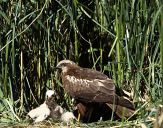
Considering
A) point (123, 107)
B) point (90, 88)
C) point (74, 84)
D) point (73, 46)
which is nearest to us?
point (123, 107)

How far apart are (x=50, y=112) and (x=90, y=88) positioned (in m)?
0.46

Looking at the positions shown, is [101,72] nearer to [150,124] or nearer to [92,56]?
[92,56]

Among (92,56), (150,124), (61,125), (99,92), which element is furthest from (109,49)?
(150,124)

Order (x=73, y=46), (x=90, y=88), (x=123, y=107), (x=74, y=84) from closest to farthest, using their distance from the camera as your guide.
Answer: (x=123, y=107) < (x=90, y=88) < (x=74, y=84) < (x=73, y=46)

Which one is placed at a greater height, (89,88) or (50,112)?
(89,88)

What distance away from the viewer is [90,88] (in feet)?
18.7

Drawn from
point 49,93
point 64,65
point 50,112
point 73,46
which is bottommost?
point 50,112

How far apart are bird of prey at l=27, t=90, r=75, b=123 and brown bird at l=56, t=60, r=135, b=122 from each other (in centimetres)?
16

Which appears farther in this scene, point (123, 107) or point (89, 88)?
point (89, 88)

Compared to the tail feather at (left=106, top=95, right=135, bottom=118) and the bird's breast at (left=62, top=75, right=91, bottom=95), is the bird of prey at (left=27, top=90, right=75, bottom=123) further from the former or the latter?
the tail feather at (left=106, top=95, right=135, bottom=118)

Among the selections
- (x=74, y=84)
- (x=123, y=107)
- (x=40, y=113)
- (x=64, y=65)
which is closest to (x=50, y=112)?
(x=40, y=113)

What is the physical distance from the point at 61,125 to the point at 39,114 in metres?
0.27

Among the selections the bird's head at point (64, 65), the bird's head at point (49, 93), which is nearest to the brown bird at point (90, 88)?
the bird's head at point (64, 65)

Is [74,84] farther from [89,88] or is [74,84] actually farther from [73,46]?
[73,46]
